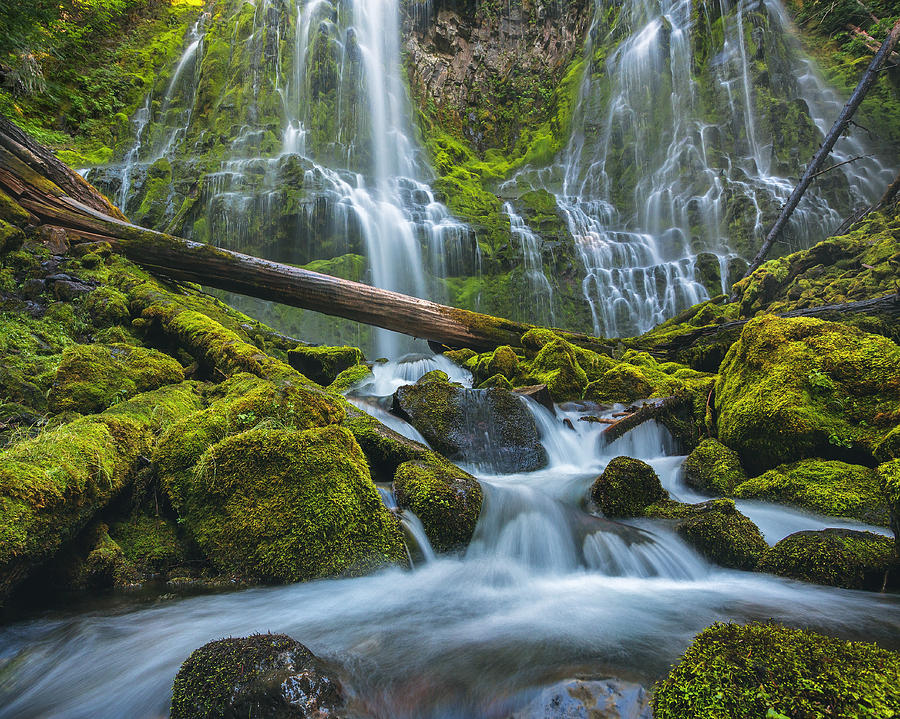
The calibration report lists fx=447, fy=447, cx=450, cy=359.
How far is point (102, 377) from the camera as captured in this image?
13.7 ft

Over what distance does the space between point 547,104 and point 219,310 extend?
88.9 feet

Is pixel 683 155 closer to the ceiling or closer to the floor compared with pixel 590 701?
closer to the ceiling

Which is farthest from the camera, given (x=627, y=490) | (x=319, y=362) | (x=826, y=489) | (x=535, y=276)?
(x=535, y=276)

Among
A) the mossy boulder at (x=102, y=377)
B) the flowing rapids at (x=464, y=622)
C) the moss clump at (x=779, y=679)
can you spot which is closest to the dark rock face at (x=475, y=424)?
the flowing rapids at (x=464, y=622)

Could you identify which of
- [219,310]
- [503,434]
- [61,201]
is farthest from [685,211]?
[61,201]

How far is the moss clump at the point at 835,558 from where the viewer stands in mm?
2924

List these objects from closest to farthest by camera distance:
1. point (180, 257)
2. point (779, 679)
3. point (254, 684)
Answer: point (779, 679) < point (254, 684) < point (180, 257)

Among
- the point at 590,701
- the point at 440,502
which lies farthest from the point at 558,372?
the point at 590,701

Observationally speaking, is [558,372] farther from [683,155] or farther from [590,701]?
[683,155]

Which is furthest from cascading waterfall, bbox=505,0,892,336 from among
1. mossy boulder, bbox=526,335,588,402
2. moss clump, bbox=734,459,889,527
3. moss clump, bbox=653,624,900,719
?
moss clump, bbox=653,624,900,719

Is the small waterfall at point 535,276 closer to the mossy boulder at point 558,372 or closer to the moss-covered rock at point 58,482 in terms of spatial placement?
the mossy boulder at point 558,372

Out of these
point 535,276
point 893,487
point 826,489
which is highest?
point 535,276

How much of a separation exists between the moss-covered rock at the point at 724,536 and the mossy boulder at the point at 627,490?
54 centimetres

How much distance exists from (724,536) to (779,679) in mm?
2471
